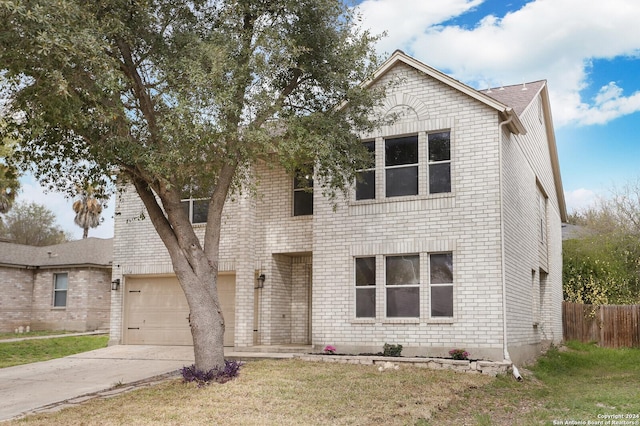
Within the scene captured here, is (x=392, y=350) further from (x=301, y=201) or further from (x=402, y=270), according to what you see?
(x=301, y=201)

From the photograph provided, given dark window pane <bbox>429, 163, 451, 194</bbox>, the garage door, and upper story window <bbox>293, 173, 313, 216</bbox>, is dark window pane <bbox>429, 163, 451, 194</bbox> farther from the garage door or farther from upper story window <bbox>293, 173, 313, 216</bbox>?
the garage door

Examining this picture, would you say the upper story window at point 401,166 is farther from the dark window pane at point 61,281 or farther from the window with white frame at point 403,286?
the dark window pane at point 61,281

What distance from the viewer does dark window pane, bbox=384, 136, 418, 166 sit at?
15789 mm

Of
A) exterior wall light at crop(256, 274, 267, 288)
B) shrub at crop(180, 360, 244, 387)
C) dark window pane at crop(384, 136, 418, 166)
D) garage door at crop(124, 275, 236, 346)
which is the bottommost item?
shrub at crop(180, 360, 244, 387)

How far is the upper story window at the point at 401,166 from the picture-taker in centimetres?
1569

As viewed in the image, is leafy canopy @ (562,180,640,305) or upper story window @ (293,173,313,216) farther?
leafy canopy @ (562,180,640,305)

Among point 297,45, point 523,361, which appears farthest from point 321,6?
point 523,361

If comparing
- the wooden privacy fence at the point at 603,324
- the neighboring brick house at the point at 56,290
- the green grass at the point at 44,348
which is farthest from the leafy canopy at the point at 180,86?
the neighboring brick house at the point at 56,290

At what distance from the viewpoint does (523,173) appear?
1778 centimetres

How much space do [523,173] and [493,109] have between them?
342 cm

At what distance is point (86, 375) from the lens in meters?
14.3

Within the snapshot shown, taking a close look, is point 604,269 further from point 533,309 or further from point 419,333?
point 419,333

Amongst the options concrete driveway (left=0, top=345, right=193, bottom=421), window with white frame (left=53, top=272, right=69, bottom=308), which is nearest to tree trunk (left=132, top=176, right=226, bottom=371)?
concrete driveway (left=0, top=345, right=193, bottom=421)

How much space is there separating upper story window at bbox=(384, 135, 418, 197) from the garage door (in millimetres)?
5987
